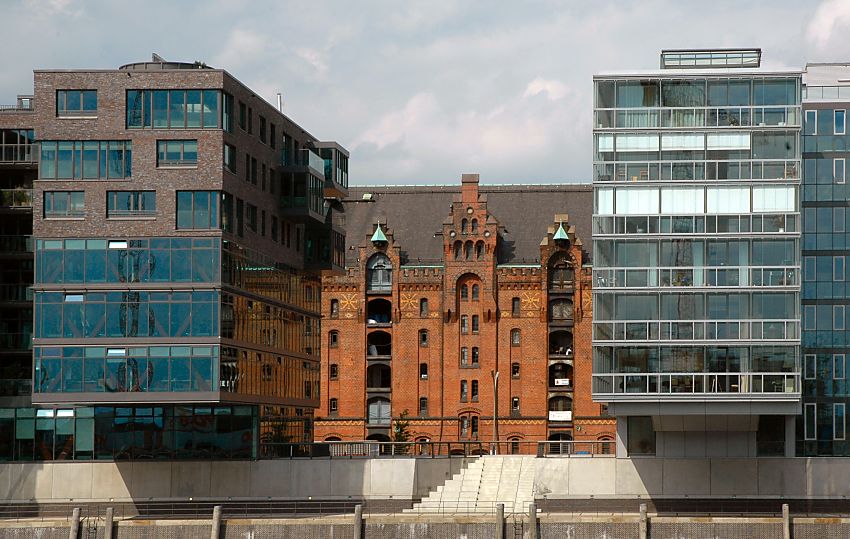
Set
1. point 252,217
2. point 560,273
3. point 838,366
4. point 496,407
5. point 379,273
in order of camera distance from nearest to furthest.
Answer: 1. point 252,217
2. point 838,366
3. point 496,407
4. point 560,273
5. point 379,273

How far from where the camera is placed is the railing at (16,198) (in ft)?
299

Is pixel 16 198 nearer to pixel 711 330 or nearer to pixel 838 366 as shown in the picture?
pixel 711 330

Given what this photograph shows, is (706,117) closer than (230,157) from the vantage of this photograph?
No

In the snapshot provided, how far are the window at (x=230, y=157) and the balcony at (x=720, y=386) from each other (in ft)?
68.8

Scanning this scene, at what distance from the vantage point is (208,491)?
3307 inches

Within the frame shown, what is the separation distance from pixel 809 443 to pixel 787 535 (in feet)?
57.1

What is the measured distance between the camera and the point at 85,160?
81.9 metres

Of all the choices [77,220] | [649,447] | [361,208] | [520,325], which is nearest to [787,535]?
[649,447]

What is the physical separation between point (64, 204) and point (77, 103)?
15.7 feet

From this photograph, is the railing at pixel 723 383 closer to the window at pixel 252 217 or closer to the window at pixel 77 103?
the window at pixel 252 217

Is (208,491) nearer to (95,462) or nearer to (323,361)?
(95,462)

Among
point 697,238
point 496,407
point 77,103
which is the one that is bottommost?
point 496,407

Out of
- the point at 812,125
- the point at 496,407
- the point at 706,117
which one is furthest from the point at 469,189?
the point at 706,117

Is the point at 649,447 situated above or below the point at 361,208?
below
